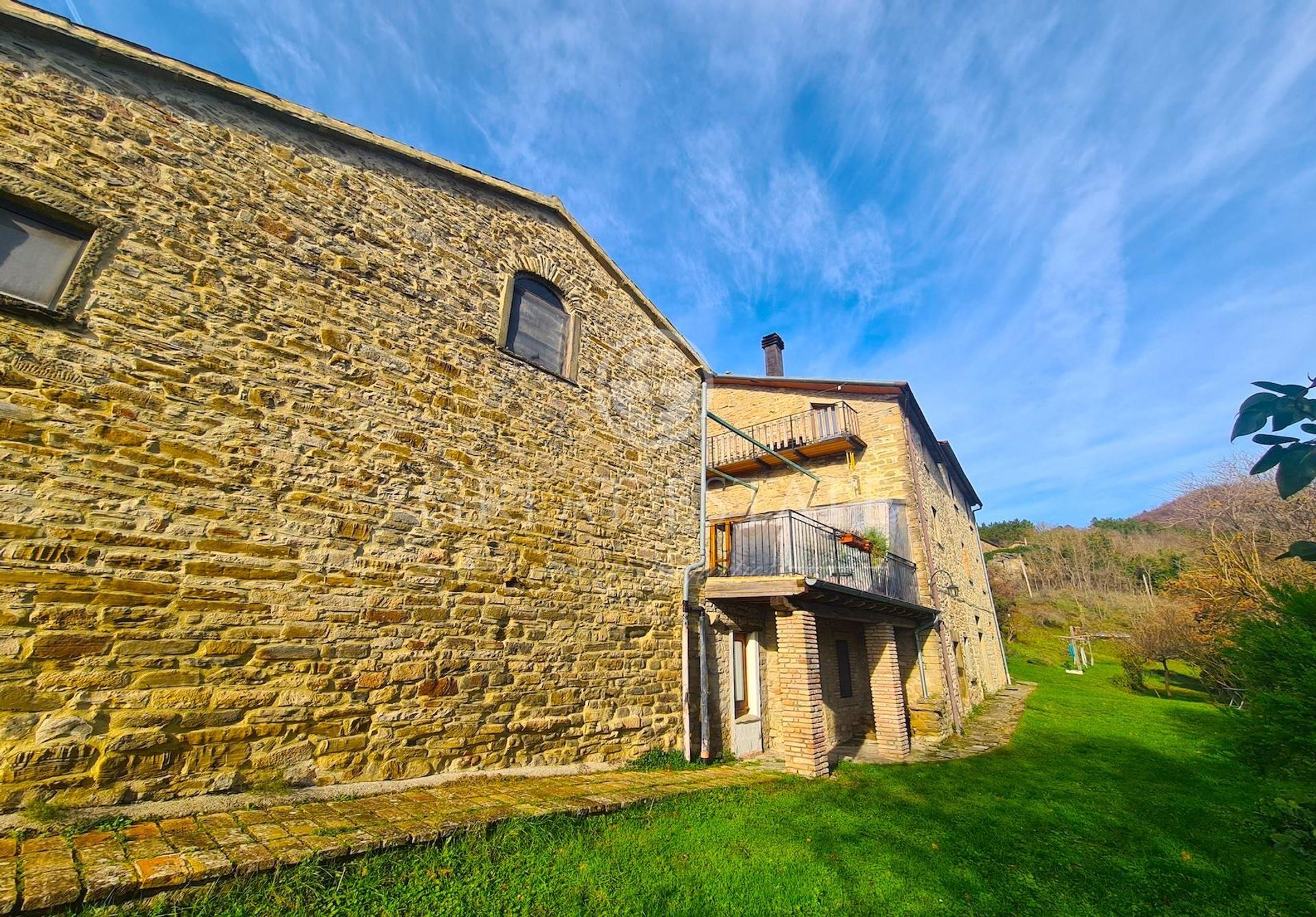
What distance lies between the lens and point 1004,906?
3.92 meters

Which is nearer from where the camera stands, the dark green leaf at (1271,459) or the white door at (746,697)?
the dark green leaf at (1271,459)

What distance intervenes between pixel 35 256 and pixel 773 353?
15.5 m

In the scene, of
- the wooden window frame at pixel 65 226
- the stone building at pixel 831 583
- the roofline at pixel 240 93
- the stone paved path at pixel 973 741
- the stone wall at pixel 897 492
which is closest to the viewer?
the wooden window frame at pixel 65 226

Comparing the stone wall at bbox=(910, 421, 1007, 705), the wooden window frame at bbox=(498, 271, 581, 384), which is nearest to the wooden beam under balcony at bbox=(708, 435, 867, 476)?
the stone wall at bbox=(910, 421, 1007, 705)

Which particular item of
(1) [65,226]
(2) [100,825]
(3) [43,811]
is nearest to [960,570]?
(2) [100,825]

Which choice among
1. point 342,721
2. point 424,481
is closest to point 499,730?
point 342,721

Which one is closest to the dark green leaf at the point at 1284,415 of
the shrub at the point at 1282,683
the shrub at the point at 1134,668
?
the shrub at the point at 1282,683

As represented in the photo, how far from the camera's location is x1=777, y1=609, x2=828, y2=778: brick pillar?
7.36 metres

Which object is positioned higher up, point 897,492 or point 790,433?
point 790,433

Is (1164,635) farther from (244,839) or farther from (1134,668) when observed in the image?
(244,839)

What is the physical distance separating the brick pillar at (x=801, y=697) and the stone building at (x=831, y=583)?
20 millimetres

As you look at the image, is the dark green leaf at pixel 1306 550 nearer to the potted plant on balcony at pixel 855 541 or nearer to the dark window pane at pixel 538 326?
the dark window pane at pixel 538 326

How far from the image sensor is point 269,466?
4.77m

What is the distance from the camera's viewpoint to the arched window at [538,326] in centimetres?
712
